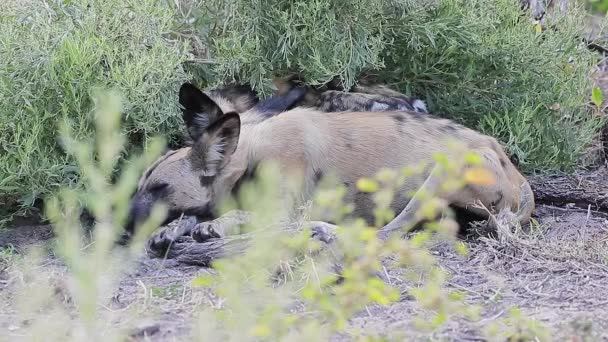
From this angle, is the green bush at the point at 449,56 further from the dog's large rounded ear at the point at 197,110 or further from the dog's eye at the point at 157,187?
the dog's eye at the point at 157,187

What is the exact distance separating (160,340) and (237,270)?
1.85 ft

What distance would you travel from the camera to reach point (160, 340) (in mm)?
3279

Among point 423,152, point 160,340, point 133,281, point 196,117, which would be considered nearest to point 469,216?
point 423,152

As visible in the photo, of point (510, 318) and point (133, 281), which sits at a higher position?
point (510, 318)

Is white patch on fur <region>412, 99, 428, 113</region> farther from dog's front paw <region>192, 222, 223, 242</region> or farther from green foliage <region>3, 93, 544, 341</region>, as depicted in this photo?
green foliage <region>3, 93, 544, 341</region>

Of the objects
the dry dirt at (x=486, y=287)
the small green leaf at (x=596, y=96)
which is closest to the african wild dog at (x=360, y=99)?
the small green leaf at (x=596, y=96)

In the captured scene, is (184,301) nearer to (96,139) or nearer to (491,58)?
(96,139)

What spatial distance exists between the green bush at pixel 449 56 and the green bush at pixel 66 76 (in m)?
0.53

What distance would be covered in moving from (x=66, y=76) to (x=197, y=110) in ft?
2.66

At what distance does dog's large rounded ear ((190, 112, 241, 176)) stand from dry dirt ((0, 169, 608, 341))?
2.12 feet

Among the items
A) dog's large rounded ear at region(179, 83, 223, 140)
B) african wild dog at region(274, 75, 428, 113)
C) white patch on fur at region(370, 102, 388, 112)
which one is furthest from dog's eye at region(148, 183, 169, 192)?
white patch on fur at region(370, 102, 388, 112)

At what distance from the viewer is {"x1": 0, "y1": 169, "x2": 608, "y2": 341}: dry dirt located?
11.2 feet

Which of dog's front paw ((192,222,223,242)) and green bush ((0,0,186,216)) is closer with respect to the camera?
dog's front paw ((192,222,223,242))

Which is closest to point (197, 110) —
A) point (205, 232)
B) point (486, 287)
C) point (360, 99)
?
point (205, 232)
